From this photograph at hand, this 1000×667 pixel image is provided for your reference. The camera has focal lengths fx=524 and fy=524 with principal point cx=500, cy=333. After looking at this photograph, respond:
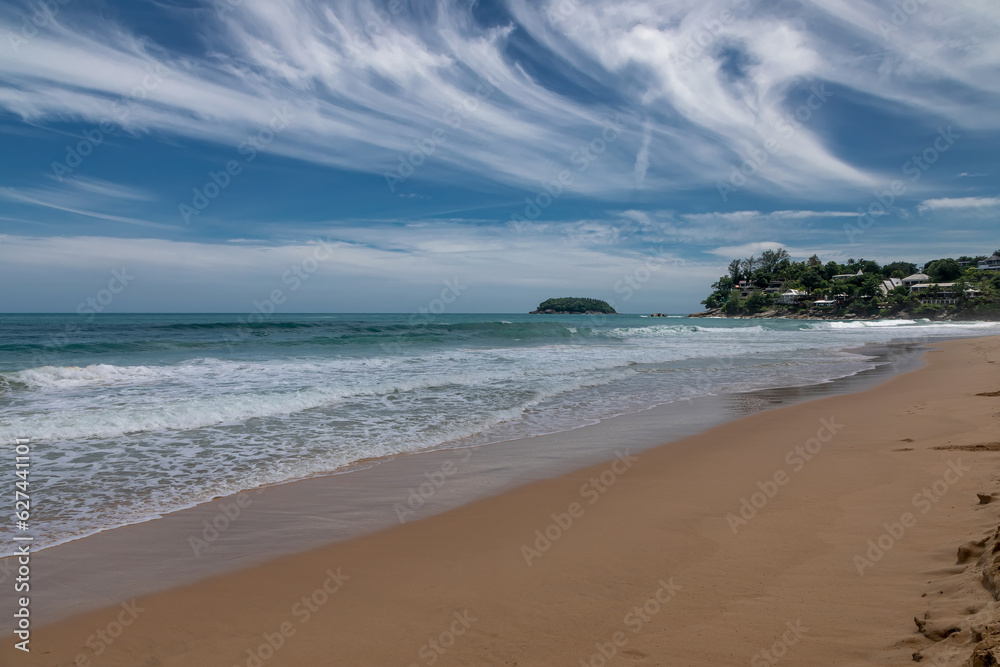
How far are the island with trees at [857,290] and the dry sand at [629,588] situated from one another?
96878mm

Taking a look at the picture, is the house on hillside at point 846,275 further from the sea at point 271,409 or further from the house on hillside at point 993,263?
the sea at point 271,409

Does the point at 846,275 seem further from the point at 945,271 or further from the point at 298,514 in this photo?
the point at 298,514

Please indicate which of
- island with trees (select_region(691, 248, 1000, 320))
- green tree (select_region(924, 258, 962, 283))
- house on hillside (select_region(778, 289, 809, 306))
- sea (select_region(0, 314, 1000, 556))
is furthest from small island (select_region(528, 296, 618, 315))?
sea (select_region(0, 314, 1000, 556))

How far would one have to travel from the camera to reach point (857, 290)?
9662 centimetres

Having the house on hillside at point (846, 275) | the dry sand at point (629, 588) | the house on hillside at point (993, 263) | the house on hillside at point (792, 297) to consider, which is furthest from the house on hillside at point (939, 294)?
the dry sand at point (629, 588)

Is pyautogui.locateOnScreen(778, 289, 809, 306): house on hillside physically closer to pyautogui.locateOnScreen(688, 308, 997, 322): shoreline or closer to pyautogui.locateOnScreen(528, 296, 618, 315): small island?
pyautogui.locateOnScreen(688, 308, 997, 322): shoreline

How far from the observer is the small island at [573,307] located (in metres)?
159

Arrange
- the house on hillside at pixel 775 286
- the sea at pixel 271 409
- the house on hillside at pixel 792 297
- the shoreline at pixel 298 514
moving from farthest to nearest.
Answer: the house on hillside at pixel 775 286, the house on hillside at pixel 792 297, the sea at pixel 271 409, the shoreline at pixel 298 514

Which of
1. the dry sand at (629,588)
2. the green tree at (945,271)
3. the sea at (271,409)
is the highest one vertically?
the green tree at (945,271)

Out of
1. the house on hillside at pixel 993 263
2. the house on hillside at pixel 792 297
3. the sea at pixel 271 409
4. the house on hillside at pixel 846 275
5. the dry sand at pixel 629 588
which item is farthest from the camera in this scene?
the house on hillside at pixel 846 275

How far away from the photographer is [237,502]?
506cm

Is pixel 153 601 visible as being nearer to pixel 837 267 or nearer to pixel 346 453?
pixel 346 453

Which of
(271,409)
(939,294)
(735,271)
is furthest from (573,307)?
(271,409)

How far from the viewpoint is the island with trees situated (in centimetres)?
8231
